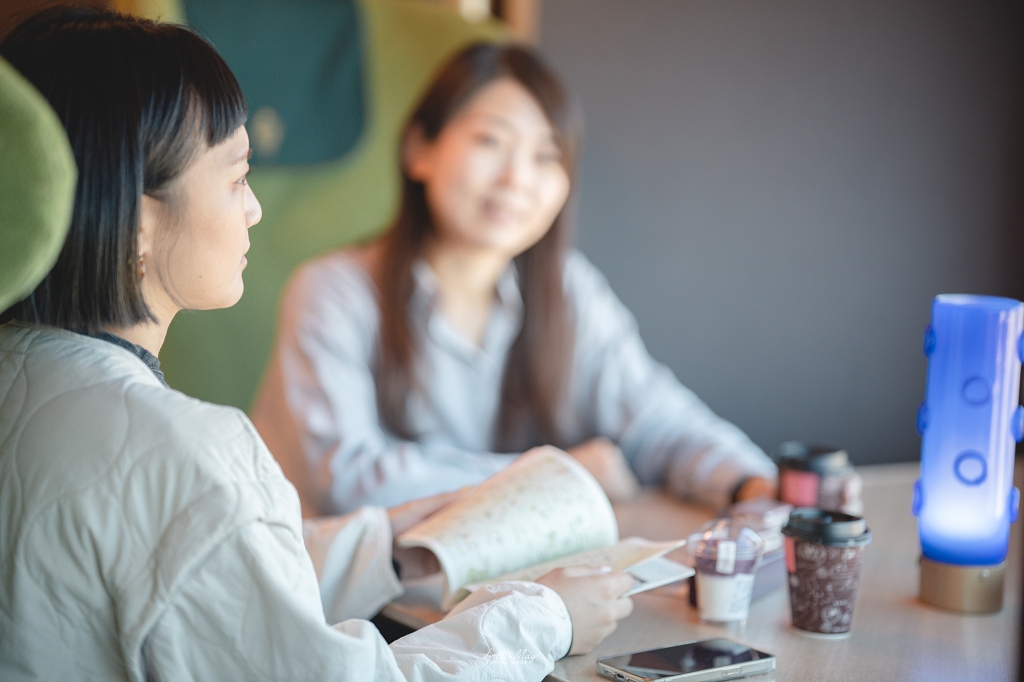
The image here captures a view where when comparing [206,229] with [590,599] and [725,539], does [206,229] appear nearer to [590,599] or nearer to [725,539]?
[590,599]

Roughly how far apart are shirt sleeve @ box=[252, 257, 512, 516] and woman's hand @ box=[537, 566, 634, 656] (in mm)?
515

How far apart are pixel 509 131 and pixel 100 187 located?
1.10 meters

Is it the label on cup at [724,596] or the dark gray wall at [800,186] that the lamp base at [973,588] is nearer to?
the label on cup at [724,596]

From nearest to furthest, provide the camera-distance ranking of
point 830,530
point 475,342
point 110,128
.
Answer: point 110,128
point 830,530
point 475,342

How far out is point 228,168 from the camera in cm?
76

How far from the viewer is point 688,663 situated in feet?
2.68

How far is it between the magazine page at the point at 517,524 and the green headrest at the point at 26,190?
52cm

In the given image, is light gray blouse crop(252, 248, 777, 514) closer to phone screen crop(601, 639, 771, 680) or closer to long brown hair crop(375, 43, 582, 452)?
long brown hair crop(375, 43, 582, 452)

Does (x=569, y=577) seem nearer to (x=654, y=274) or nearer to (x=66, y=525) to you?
(x=66, y=525)

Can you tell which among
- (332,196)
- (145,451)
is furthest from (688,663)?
(332,196)

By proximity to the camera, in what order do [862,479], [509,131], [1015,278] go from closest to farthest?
[862,479] < [509,131] < [1015,278]

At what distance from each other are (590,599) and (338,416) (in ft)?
2.55

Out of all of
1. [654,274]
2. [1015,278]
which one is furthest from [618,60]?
[1015,278]

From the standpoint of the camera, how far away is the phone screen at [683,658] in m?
0.80
